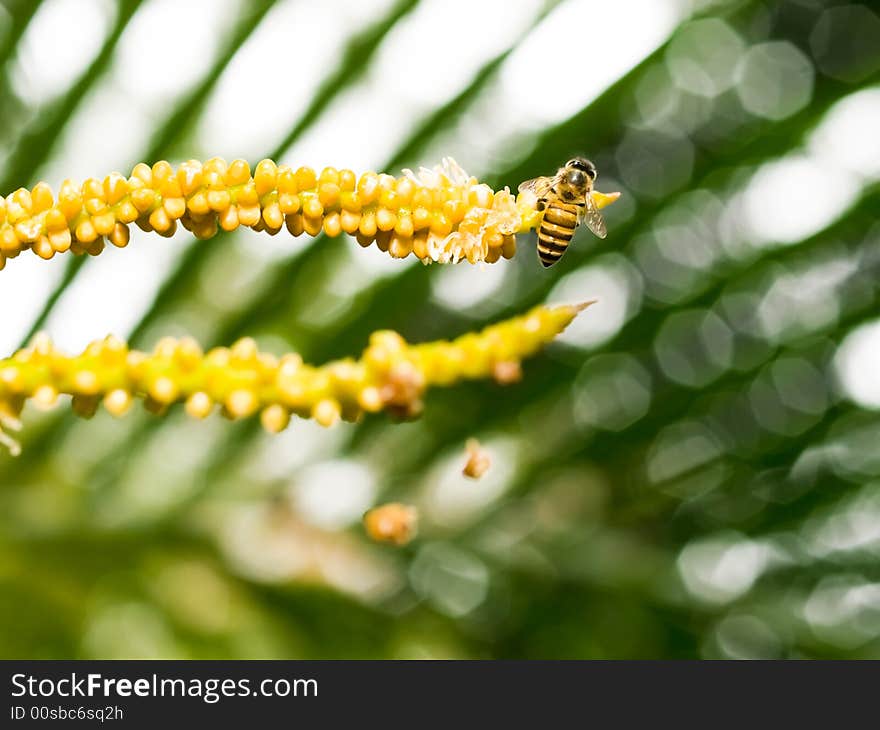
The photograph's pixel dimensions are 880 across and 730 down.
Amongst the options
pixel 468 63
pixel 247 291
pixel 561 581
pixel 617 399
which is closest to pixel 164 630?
pixel 247 291

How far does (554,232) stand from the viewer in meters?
0.76

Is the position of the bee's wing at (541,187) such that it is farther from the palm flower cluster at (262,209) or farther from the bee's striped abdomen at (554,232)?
the palm flower cluster at (262,209)

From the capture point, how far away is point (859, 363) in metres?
1.11

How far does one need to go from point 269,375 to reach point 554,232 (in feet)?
1.57

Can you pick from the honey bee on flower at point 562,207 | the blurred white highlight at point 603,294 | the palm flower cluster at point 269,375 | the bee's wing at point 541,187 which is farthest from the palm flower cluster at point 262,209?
the blurred white highlight at point 603,294

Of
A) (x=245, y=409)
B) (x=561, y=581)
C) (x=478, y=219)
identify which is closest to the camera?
(x=245, y=409)

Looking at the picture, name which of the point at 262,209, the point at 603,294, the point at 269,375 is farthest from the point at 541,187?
the point at 269,375

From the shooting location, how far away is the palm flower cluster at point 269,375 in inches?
11.9

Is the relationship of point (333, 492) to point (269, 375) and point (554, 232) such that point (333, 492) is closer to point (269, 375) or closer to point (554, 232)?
point (554, 232)

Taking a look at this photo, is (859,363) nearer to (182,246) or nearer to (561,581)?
(561,581)

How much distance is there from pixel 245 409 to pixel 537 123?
0.78 metres

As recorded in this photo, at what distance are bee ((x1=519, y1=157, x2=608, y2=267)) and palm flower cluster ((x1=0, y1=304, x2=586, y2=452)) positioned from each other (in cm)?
40

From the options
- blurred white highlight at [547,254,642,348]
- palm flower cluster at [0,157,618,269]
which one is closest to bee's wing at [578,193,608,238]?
blurred white highlight at [547,254,642,348]

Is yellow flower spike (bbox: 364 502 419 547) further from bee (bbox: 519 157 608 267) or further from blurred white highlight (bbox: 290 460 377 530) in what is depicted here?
blurred white highlight (bbox: 290 460 377 530)
